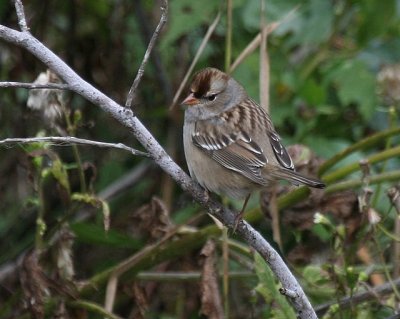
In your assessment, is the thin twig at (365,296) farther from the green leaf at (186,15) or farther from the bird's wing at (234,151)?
the green leaf at (186,15)

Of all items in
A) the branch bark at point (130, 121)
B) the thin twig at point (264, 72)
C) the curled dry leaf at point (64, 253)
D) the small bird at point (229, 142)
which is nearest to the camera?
the branch bark at point (130, 121)

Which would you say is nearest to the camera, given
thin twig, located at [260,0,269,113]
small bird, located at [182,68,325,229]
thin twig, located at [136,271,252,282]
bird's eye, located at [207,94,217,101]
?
small bird, located at [182,68,325,229]

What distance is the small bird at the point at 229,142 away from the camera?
3215 mm

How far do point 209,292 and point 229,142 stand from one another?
0.55 m

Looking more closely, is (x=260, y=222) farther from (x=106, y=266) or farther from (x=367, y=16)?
(x=367, y=16)

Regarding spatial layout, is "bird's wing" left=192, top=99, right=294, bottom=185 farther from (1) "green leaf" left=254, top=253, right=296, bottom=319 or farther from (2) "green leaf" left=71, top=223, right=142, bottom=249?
(2) "green leaf" left=71, top=223, right=142, bottom=249

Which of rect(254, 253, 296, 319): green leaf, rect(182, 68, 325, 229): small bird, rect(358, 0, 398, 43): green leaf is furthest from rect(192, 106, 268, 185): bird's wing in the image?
rect(358, 0, 398, 43): green leaf

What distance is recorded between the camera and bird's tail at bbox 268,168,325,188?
2.91 metres

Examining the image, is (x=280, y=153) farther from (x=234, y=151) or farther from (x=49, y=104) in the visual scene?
(x=49, y=104)

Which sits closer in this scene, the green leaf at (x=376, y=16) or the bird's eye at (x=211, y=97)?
the bird's eye at (x=211, y=97)

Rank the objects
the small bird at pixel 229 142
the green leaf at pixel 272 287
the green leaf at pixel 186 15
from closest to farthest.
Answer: the green leaf at pixel 272 287, the small bird at pixel 229 142, the green leaf at pixel 186 15

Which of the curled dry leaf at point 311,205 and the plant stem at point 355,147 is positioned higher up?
the plant stem at point 355,147

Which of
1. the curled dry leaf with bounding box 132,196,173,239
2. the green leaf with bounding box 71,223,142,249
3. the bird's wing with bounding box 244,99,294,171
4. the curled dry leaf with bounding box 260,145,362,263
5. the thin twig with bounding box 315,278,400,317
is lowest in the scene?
the thin twig with bounding box 315,278,400,317

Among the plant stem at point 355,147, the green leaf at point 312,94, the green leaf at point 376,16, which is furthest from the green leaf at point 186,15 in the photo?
the plant stem at point 355,147
